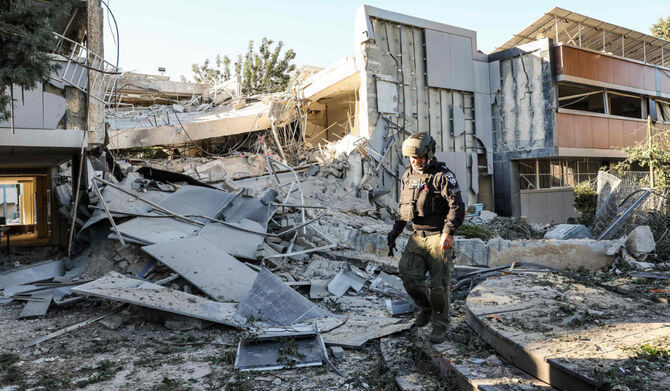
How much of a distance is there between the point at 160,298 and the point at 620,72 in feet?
59.6

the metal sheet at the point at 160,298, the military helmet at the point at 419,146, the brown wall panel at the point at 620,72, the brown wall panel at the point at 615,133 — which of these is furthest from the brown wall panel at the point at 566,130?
the metal sheet at the point at 160,298

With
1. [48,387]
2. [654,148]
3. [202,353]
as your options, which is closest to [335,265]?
[202,353]

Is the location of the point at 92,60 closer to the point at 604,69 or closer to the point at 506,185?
the point at 506,185

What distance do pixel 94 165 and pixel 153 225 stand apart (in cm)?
423

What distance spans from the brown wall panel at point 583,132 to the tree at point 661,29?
51.3 ft

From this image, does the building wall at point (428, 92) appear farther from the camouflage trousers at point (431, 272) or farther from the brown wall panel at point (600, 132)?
the camouflage trousers at point (431, 272)

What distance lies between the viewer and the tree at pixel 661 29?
2686cm

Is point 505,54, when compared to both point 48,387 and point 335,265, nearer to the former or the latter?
point 335,265

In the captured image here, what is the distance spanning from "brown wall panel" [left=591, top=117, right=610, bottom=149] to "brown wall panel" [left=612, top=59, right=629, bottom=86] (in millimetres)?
1630

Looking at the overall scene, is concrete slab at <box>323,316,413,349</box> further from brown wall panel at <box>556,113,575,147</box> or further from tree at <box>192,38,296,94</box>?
tree at <box>192,38,296,94</box>

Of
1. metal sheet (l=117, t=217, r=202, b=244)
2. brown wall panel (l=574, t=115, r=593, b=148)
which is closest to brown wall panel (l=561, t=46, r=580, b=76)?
brown wall panel (l=574, t=115, r=593, b=148)

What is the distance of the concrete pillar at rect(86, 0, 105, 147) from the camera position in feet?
27.2

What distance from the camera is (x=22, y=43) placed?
5285 millimetres

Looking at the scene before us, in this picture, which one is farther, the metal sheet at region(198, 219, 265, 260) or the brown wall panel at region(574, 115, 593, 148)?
the brown wall panel at region(574, 115, 593, 148)
